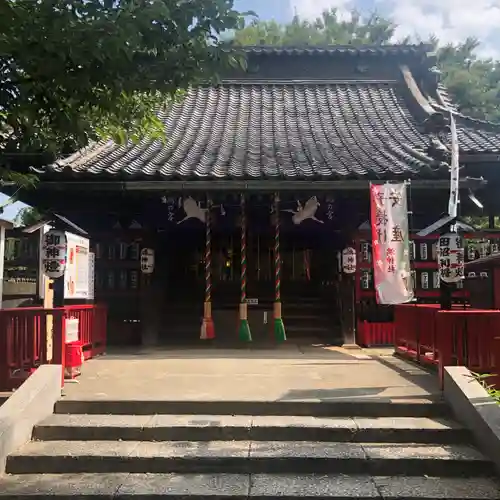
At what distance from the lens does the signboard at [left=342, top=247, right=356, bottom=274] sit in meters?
11.4

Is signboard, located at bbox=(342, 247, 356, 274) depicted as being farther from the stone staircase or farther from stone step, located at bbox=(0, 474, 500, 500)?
stone step, located at bbox=(0, 474, 500, 500)

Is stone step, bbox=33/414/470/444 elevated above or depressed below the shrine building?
below

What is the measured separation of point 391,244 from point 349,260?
2736 mm

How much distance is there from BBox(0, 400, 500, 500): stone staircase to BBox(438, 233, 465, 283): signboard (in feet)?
7.70

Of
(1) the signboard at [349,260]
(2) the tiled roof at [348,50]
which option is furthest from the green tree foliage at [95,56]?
(2) the tiled roof at [348,50]

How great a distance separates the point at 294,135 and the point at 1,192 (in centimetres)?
658

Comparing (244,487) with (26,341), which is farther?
(26,341)

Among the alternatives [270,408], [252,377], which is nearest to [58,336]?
[252,377]

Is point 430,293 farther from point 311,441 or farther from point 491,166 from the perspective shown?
point 311,441

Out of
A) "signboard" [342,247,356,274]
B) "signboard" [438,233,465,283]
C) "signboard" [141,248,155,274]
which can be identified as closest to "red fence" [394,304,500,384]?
"signboard" [438,233,465,283]

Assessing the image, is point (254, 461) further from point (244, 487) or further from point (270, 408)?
point (270, 408)

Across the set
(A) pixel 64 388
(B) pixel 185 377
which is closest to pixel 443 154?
(B) pixel 185 377

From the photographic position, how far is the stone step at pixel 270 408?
5828 millimetres

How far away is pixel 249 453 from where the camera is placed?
496cm
